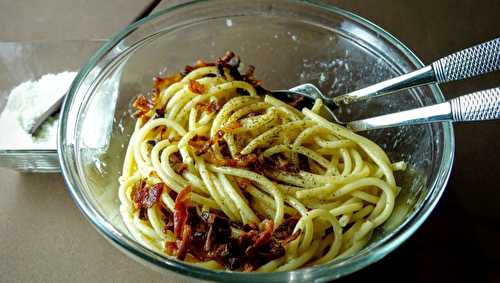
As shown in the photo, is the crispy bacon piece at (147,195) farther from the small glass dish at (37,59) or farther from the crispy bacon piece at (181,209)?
the small glass dish at (37,59)

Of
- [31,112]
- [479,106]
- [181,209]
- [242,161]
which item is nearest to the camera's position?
[479,106]

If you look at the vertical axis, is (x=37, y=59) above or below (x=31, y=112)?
above

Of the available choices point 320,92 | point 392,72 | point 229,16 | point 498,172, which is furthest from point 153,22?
point 498,172

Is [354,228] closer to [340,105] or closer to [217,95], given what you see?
[340,105]

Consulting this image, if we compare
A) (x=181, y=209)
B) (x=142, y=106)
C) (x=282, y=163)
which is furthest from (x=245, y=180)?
(x=142, y=106)

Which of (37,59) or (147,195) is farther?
(37,59)

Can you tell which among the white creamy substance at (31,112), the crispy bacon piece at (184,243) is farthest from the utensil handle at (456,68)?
the white creamy substance at (31,112)

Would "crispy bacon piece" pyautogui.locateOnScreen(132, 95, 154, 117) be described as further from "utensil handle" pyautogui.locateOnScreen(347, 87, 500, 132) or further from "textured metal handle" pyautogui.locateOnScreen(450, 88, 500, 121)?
"textured metal handle" pyautogui.locateOnScreen(450, 88, 500, 121)

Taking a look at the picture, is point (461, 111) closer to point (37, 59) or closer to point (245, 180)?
point (245, 180)
